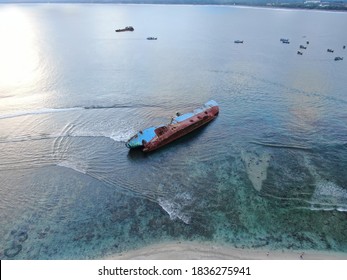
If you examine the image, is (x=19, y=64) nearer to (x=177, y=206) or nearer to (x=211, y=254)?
(x=177, y=206)

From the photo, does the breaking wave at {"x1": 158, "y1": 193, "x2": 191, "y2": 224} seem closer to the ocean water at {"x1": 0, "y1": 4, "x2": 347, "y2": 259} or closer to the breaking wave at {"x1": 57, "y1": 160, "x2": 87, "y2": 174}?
the ocean water at {"x1": 0, "y1": 4, "x2": 347, "y2": 259}

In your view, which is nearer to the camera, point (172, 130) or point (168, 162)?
point (168, 162)

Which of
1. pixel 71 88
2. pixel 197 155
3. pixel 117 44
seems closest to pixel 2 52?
pixel 117 44

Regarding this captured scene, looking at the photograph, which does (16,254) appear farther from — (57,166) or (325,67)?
(325,67)

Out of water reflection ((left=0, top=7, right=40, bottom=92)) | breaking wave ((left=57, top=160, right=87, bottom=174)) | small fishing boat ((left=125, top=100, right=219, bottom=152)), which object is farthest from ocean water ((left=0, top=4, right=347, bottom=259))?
small fishing boat ((left=125, top=100, right=219, bottom=152))

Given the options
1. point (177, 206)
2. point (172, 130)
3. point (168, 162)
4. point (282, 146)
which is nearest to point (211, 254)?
point (177, 206)

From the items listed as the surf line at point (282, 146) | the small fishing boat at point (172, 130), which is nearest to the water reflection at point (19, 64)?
the small fishing boat at point (172, 130)

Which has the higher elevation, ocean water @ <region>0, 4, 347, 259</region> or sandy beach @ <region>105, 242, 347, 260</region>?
sandy beach @ <region>105, 242, 347, 260</region>
